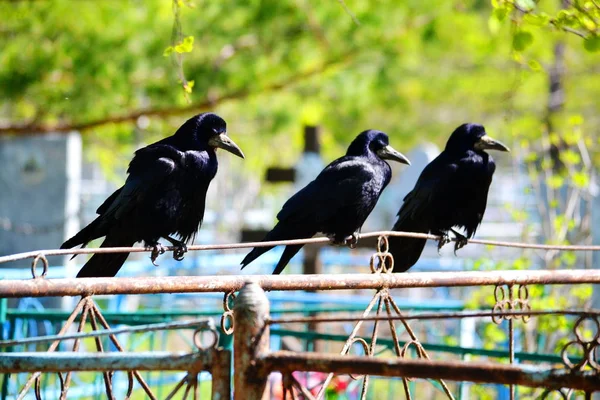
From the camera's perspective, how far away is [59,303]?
1009 centimetres

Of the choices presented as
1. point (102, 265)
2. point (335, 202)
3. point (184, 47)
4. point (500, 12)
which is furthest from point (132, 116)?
point (500, 12)

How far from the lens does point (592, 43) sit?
358 cm

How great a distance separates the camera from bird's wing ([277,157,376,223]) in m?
5.02

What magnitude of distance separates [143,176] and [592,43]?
2201 millimetres

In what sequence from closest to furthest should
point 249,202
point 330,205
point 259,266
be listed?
point 330,205 → point 259,266 → point 249,202

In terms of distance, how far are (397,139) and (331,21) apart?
10.5 m

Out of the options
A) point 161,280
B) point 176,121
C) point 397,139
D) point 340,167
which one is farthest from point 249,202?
point 161,280

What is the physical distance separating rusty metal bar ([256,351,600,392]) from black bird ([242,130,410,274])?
10.3ft

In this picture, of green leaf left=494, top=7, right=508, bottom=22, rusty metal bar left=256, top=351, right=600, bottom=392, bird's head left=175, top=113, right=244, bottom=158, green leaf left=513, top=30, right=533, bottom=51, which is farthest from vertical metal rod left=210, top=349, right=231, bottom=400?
bird's head left=175, top=113, right=244, bottom=158

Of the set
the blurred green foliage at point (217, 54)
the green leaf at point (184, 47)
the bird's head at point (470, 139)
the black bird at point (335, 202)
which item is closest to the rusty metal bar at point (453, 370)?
the green leaf at point (184, 47)

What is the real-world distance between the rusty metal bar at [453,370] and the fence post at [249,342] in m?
0.08

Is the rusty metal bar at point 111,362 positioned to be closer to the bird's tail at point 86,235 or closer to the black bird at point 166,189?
the bird's tail at point 86,235

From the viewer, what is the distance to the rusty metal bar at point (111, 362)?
1.80m

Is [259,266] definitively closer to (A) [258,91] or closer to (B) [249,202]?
(A) [258,91]
